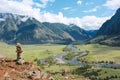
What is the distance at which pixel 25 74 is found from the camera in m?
51.0


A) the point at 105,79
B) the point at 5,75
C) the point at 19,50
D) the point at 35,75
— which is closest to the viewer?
the point at 5,75

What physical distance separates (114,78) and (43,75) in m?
150

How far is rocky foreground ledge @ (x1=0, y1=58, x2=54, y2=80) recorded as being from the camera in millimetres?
48938

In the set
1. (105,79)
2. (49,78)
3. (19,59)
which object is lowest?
(105,79)

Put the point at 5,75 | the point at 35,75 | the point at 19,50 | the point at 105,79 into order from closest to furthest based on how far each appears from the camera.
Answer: the point at 5,75 < the point at 35,75 < the point at 19,50 < the point at 105,79

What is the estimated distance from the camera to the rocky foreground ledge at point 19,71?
48.9 m

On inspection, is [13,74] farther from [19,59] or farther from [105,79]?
[105,79]

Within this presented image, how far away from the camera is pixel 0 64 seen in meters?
53.5

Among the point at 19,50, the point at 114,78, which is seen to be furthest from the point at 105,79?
the point at 19,50

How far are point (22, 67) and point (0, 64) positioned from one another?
395cm

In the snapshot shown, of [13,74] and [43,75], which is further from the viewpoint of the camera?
[43,75]

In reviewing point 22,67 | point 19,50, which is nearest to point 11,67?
point 22,67

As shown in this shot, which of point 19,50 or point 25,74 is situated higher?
point 19,50

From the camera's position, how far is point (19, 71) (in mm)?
51594
